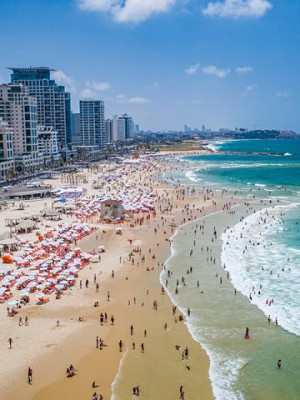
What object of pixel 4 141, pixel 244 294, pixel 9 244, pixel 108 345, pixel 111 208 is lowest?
pixel 108 345

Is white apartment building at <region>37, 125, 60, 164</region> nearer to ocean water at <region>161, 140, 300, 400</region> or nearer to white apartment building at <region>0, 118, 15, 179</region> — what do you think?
white apartment building at <region>0, 118, 15, 179</region>

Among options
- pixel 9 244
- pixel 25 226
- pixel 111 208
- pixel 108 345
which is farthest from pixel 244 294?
pixel 111 208

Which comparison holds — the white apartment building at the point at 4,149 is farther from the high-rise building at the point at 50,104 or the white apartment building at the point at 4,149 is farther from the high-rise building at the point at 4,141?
the high-rise building at the point at 50,104

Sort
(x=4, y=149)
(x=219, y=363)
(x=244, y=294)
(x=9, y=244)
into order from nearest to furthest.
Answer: (x=219, y=363), (x=244, y=294), (x=9, y=244), (x=4, y=149)

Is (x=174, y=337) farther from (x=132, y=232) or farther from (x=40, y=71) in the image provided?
(x=40, y=71)

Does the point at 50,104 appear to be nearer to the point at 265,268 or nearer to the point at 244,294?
the point at 265,268

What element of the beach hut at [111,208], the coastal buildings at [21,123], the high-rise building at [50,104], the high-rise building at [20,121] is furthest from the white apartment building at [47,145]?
the beach hut at [111,208]
